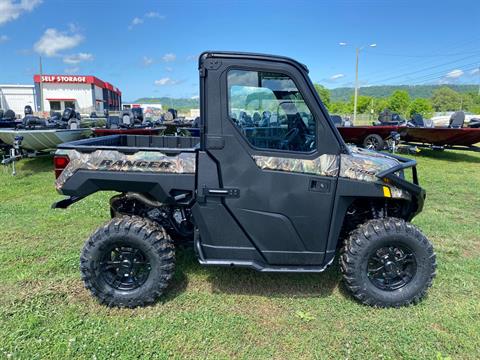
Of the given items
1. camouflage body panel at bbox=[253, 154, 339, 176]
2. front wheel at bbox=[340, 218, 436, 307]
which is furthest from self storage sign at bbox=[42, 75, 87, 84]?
front wheel at bbox=[340, 218, 436, 307]

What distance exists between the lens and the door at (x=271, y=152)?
2814 millimetres

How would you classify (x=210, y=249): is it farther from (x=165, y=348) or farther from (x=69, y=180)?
(x=69, y=180)

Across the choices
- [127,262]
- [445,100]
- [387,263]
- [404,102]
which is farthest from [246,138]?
[445,100]

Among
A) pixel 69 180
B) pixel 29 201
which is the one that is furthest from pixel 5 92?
pixel 69 180

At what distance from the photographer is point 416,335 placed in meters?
2.79

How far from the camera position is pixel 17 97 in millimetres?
51812

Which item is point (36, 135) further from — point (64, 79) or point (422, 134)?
point (64, 79)

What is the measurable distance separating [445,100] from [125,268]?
335 feet

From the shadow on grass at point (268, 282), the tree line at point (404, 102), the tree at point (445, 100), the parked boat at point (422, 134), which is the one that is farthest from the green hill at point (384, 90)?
the shadow on grass at point (268, 282)

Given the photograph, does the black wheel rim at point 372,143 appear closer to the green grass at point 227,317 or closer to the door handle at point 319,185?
the green grass at point 227,317

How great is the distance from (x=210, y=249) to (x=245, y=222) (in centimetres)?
38

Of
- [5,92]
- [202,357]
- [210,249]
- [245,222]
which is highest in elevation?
[5,92]

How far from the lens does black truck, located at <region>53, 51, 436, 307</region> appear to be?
2840 mm

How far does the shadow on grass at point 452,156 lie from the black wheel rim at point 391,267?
405 inches
